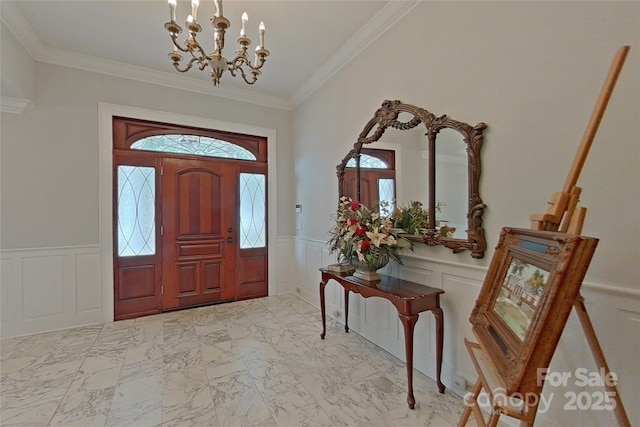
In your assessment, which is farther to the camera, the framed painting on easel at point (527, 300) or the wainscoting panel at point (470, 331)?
the wainscoting panel at point (470, 331)

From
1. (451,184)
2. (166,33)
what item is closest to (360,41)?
(451,184)

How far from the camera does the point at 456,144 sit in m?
2.04

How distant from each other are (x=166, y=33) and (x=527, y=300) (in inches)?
146

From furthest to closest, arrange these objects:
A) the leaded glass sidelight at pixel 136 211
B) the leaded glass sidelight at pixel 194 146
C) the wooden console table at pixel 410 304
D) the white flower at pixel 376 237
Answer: the leaded glass sidelight at pixel 194 146
the leaded glass sidelight at pixel 136 211
the white flower at pixel 376 237
the wooden console table at pixel 410 304

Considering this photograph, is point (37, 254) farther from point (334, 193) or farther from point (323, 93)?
point (323, 93)

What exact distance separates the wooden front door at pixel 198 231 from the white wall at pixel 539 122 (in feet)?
8.40

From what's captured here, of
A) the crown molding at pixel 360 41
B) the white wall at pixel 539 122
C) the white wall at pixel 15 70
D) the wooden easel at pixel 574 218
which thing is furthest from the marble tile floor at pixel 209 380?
the crown molding at pixel 360 41

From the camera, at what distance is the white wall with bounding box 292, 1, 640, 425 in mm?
1316

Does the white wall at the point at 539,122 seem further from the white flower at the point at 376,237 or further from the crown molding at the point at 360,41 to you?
the white flower at the point at 376,237

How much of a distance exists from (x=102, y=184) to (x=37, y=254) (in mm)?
989

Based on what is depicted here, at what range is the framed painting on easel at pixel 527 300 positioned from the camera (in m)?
0.86

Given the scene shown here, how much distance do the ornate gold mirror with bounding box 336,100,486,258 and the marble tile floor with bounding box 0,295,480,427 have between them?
46.5 inches

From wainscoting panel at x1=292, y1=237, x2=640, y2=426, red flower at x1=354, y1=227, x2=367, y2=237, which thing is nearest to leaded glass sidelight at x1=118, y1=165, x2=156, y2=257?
wainscoting panel at x1=292, y1=237, x2=640, y2=426

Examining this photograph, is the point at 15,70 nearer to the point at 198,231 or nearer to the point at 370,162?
the point at 198,231
